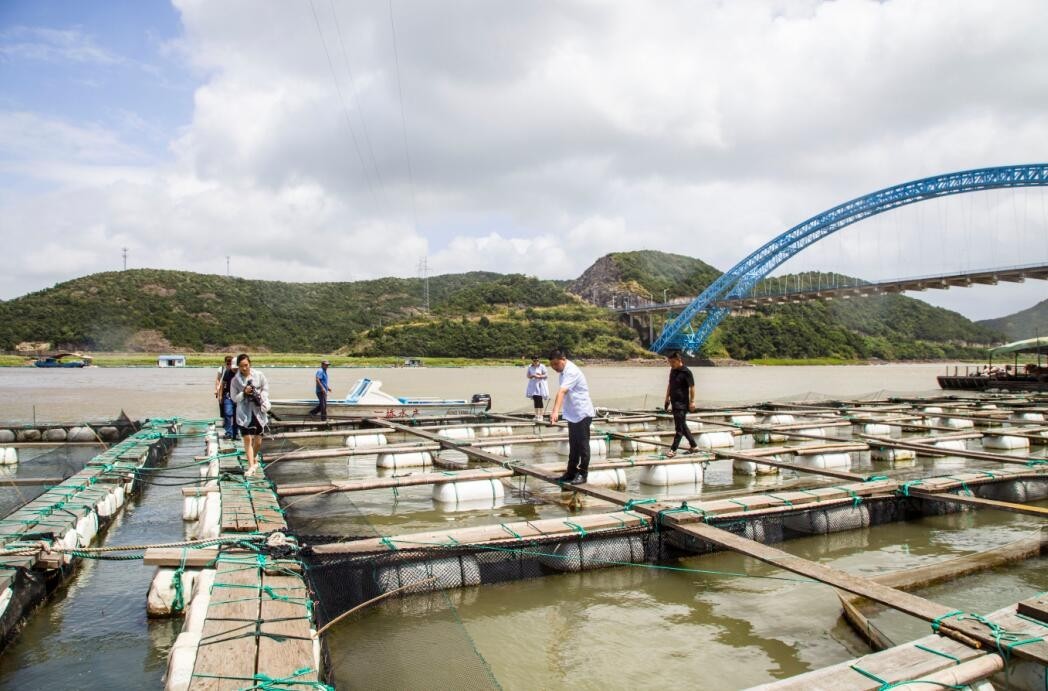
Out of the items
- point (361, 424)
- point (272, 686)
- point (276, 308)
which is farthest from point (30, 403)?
point (276, 308)

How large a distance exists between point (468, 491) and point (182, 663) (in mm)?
5327

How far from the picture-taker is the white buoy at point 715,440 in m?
12.9

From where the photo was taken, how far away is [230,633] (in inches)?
141

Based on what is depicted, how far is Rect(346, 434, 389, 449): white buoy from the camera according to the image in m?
13.1

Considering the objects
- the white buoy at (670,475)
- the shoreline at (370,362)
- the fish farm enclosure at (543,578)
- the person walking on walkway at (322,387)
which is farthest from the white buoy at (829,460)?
the shoreline at (370,362)

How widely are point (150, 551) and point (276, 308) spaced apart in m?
107

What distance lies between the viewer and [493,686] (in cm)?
369

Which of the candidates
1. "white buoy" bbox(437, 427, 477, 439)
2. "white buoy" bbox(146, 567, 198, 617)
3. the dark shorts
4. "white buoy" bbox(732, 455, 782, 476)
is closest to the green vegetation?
"white buoy" bbox(437, 427, 477, 439)

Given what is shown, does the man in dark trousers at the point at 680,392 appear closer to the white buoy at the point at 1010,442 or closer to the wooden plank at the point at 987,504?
the wooden plank at the point at 987,504

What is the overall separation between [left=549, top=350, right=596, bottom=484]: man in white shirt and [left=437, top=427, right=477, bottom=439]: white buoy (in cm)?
600

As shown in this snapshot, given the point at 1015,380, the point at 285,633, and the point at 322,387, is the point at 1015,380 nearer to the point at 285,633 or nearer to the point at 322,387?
the point at 322,387

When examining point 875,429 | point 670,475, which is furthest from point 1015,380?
point 670,475

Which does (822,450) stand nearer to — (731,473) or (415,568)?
(731,473)

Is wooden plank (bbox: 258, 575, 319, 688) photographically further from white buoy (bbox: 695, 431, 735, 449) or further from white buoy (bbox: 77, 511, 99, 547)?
white buoy (bbox: 695, 431, 735, 449)
